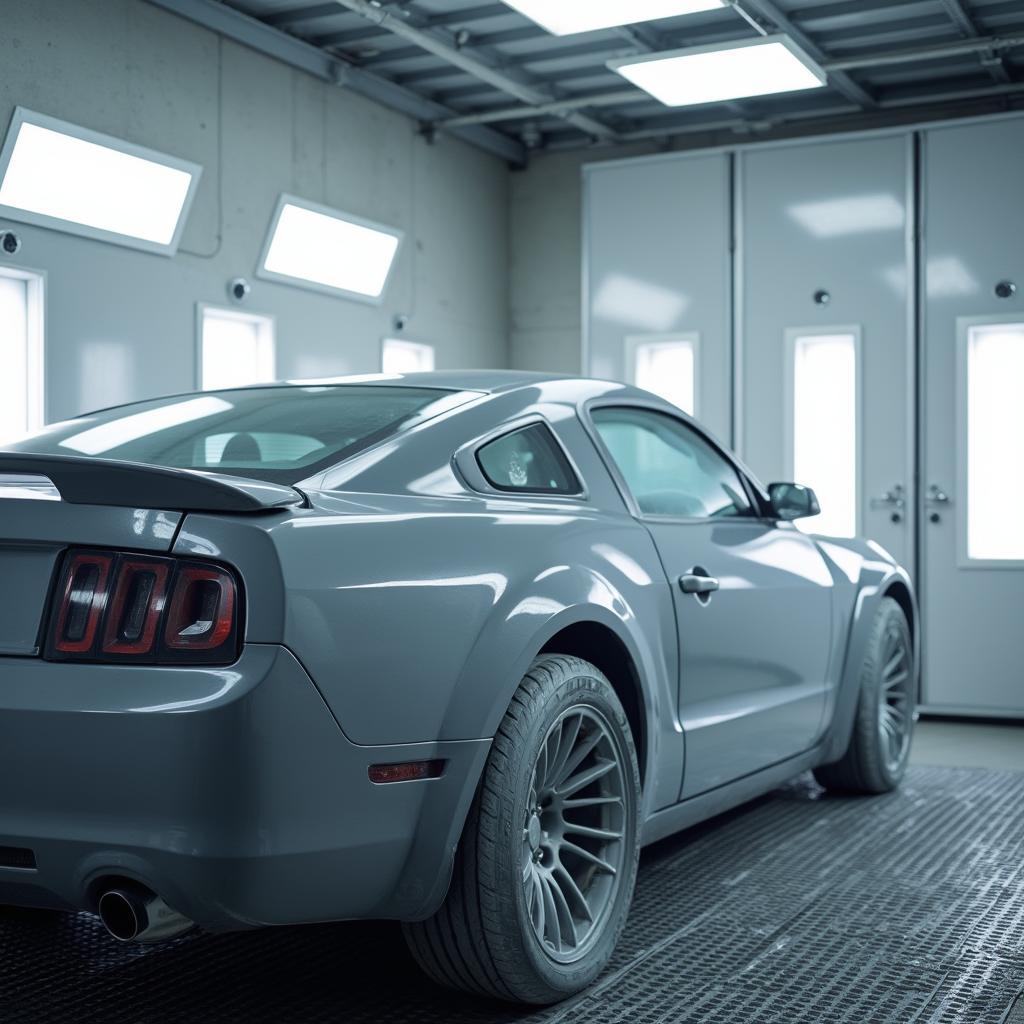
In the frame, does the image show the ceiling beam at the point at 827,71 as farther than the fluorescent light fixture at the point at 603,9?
Yes

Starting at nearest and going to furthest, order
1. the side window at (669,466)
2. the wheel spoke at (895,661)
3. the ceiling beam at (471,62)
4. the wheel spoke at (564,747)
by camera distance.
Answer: the wheel spoke at (564,747) < the side window at (669,466) < the wheel spoke at (895,661) < the ceiling beam at (471,62)

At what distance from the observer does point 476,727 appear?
234cm

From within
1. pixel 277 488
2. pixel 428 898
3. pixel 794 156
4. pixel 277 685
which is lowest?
pixel 428 898

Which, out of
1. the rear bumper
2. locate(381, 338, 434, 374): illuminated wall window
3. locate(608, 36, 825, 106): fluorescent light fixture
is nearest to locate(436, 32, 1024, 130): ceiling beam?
locate(608, 36, 825, 106): fluorescent light fixture

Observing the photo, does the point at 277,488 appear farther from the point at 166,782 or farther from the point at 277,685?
the point at 166,782

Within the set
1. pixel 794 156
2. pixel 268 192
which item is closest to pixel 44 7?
pixel 268 192

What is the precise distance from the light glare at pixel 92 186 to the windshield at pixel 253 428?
311 centimetres

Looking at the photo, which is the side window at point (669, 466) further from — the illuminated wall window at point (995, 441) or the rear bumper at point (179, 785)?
the illuminated wall window at point (995, 441)

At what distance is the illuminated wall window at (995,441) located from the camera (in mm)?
7301

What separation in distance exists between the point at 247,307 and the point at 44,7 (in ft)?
5.94

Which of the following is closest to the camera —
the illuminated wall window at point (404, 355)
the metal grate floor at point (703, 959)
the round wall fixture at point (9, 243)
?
the metal grate floor at point (703, 959)

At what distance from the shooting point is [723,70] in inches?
268

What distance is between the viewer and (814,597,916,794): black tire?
14.7 ft

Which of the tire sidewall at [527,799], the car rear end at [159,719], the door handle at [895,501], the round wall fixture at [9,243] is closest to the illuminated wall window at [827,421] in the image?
the door handle at [895,501]
